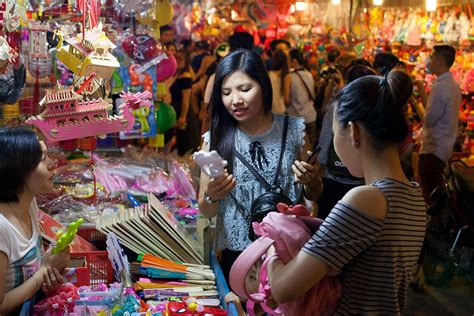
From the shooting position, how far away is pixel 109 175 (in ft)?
14.0

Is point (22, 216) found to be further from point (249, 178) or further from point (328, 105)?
point (328, 105)

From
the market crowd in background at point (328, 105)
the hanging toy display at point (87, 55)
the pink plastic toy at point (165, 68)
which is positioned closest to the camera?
the hanging toy display at point (87, 55)

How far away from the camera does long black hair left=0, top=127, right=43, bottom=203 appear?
246cm

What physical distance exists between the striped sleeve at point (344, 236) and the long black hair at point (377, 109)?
0.72 ft

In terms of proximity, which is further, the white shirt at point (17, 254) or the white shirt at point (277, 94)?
the white shirt at point (277, 94)

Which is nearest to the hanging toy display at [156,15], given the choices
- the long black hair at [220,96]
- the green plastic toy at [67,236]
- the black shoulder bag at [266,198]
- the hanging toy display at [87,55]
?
the long black hair at [220,96]

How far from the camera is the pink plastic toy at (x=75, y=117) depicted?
8.34 feet

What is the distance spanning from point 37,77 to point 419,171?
4.00m

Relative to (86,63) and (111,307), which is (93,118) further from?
(111,307)

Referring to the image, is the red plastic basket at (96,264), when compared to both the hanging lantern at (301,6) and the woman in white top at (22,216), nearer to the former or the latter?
the woman in white top at (22,216)

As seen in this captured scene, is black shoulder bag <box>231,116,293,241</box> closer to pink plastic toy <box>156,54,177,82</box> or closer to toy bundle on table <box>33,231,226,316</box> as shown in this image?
toy bundle on table <box>33,231,226,316</box>

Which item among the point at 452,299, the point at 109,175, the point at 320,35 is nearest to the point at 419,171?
the point at 452,299

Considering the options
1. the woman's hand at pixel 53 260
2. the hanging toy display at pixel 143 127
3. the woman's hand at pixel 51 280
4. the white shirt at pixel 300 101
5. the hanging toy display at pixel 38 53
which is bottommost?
the white shirt at pixel 300 101

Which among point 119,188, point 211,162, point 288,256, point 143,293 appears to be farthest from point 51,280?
point 119,188
